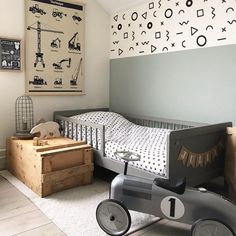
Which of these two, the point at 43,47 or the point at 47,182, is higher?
the point at 43,47

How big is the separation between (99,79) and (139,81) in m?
0.67

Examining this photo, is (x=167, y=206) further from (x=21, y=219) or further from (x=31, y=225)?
(x=21, y=219)

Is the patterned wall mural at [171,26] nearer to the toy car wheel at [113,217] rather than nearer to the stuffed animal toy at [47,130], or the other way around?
the stuffed animal toy at [47,130]

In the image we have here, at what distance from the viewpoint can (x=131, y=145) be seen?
2.44 meters

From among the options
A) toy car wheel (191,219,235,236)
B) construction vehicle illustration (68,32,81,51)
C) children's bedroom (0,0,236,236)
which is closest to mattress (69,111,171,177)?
children's bedroom (0,0,236,236)

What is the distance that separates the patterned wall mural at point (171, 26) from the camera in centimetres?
255

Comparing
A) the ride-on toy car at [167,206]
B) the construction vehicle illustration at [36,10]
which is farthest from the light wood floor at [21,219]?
the construction vehicle illustration at [36,10]

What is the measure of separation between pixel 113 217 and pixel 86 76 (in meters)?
2.34

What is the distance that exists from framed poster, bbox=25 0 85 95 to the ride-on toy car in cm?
186

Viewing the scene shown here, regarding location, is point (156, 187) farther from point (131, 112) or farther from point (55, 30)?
point (55, 30)

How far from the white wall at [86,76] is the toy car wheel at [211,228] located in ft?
7.85

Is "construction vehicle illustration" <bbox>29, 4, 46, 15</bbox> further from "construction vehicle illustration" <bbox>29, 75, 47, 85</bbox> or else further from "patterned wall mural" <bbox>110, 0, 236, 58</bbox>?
"patterned wall mural" <bbox>110, 0, 236, 58</bbox>

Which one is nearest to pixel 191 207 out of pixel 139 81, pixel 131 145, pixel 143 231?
pixel 143 231

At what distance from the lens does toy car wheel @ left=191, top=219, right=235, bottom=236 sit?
56.6 inches
